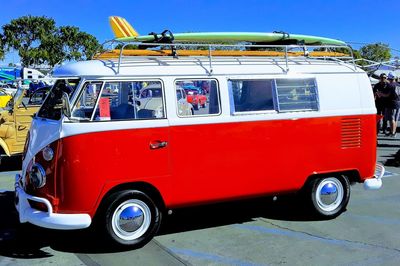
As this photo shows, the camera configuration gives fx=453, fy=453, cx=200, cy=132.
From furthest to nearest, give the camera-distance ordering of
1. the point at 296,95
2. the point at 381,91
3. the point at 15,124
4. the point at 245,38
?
the point at 381,91 < the point at 15,124 < the point at 245,38 < the point at 296,95

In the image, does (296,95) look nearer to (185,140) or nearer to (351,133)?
(351,133)

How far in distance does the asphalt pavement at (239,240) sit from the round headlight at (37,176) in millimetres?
776

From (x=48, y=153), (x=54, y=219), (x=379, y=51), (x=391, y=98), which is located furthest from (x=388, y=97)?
(x=379, y=51)

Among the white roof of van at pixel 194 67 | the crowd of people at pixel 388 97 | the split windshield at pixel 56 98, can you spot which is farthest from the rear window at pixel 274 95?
the crowd of people at pixel 388 97

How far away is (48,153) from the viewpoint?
15.3ft

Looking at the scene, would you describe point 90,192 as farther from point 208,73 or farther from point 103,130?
point 208,73

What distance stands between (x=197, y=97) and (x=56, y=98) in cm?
165

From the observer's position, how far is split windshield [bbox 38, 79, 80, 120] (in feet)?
16.3

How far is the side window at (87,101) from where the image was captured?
15.8ft

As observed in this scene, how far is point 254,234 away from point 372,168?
200cm

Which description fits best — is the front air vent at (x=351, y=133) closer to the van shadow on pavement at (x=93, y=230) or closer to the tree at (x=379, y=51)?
the van shadow on pavement at (x=93, y=230)

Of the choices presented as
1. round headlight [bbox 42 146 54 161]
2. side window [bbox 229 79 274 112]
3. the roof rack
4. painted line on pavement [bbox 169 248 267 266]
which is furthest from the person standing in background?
round headlight [bbox 42 146 54 161]

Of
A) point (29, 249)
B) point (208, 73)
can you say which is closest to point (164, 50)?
point (208, 73)

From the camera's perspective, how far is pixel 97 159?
15.3 ft
